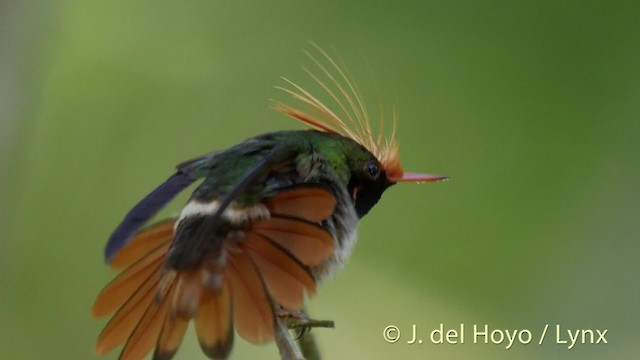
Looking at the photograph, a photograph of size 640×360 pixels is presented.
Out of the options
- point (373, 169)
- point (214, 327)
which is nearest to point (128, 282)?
point (214, 327)

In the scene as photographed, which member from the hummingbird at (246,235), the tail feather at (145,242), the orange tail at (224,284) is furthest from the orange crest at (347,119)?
the tail feather at (145,242)

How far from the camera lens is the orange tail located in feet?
3.72

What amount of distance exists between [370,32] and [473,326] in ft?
1.66

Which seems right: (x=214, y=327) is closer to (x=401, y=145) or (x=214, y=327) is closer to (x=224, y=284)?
(x=224, y=284)

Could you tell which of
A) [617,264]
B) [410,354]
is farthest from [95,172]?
[617,264]

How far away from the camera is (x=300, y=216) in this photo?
1.20 meters

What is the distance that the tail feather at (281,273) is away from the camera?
1.16 meters

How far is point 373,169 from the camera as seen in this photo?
1317 millimetres

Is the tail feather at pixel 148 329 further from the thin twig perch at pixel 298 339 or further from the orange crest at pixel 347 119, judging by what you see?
the orange crest at pixel 347 119

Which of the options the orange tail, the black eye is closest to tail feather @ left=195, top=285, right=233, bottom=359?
the orange tail

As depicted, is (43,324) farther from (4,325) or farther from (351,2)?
(351,2)

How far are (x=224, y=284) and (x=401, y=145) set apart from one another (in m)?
0.36

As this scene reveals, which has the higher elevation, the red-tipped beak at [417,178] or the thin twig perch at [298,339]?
the red-tipped beak at [417,178]

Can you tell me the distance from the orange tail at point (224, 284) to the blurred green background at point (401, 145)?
0.09 meters
